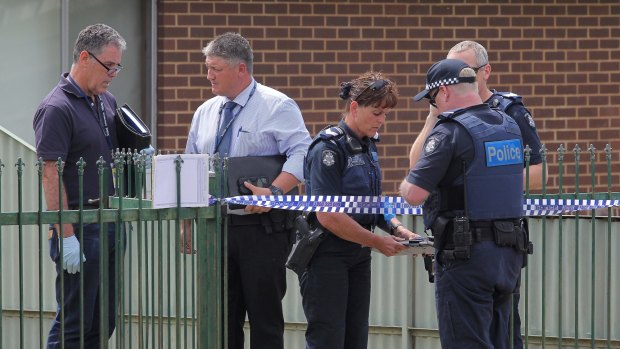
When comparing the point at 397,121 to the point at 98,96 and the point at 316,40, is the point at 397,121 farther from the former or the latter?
the point at 98,96

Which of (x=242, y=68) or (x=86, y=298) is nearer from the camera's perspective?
(x=86, y=298)

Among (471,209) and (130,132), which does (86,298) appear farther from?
(471,209)

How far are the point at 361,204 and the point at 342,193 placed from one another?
0.37 ft

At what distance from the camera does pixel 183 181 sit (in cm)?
545

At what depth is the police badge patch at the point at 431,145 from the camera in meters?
5.54

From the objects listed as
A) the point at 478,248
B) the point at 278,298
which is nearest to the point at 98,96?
the point at 278,298

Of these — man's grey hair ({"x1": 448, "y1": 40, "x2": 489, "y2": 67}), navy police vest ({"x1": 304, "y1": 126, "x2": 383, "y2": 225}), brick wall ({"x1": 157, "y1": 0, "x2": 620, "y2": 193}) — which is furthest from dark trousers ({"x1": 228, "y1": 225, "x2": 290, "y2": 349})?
brick wall ({"x1": 157, "y1": 0, "x2": 620, "y2": 193})

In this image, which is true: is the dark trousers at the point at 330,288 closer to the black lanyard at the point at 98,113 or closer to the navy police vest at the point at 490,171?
the navy police vest at the point at 490,171

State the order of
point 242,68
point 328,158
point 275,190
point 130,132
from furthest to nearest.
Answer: point 242,68, point 130,132, point 275,190, point 328,158

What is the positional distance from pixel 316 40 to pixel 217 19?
779 mm

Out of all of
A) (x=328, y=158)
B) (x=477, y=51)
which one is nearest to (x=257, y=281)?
(x=328, y=158)

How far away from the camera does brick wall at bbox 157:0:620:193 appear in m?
9.38

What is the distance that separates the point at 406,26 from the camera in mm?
9633

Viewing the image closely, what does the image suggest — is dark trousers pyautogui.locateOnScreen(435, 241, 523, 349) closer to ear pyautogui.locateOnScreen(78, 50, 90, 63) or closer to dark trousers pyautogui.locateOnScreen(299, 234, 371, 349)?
dark trousers pyautogui.locateOnScreen(299, 234, 371, 349)
